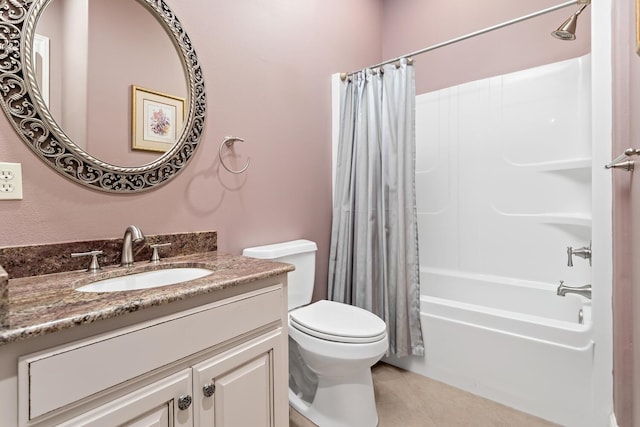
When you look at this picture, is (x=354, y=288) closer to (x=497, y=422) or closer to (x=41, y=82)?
(x=497, y=422)

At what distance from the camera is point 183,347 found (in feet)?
2.81

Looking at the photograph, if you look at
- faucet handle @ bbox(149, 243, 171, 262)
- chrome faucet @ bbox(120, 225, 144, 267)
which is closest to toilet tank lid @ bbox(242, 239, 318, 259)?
faucet handle @ bbox(149, 243, 171, 262)

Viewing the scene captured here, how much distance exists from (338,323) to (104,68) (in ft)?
4.77

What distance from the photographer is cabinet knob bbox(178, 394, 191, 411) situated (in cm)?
85

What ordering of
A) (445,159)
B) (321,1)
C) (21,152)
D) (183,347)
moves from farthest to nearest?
1. (445,159)
2. (321,1)
3. (21,152)
4. (183,347)

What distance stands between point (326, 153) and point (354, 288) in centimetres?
92

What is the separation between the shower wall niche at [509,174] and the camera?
6.72 feet

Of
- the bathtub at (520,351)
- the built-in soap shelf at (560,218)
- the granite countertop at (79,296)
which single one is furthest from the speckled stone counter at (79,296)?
the built-in soap shelf at (560,218)

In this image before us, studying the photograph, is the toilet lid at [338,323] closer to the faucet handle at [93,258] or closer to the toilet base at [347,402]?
the toilet base at [347,402]

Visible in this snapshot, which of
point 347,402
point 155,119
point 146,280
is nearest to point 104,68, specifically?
point 155,119

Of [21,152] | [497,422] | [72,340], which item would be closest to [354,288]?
[497,422]

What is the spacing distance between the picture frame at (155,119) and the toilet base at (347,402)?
1.34 meters

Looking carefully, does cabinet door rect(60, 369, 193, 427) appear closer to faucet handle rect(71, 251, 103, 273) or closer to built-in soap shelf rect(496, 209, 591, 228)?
faucet handle rect(71, 251, 103, 273)

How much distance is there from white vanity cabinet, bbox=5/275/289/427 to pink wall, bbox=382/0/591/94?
2.20 meters
